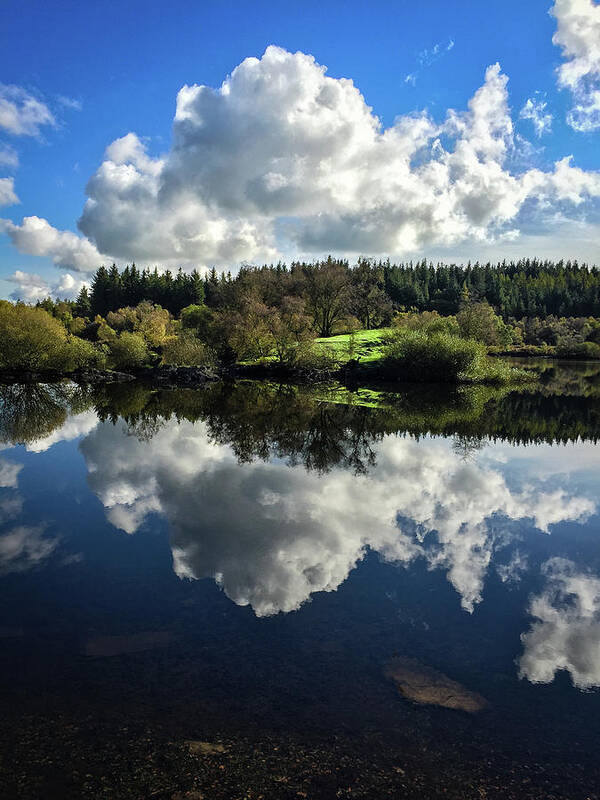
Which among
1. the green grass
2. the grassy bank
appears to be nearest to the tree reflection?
the green grass

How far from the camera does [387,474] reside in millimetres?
18641

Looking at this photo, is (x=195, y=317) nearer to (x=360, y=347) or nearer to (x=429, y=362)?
(x=360, y=347)

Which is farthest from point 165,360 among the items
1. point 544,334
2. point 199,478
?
point 544,334

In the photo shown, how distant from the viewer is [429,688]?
7172mm

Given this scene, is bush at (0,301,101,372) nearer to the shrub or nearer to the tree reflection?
the tree reflection

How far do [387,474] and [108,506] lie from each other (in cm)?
1009

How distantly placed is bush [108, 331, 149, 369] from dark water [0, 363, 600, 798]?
1879 inches

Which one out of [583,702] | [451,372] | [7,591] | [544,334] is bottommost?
[7,591]

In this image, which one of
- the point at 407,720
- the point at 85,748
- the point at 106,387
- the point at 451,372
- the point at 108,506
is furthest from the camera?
the point at 451,372

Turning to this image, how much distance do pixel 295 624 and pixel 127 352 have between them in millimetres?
64236

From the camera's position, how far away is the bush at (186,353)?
66.7 metres

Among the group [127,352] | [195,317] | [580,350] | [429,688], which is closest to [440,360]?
[127,352]

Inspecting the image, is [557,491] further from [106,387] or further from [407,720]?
[106,387]

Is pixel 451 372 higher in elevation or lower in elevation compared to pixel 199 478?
higher
